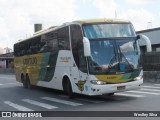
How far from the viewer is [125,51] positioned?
14.5 m

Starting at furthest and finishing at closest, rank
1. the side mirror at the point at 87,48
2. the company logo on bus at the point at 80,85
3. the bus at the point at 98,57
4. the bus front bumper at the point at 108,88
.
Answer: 1. the company logo on bus at the point at 80,85
2. the bus at the point at 98,57
3. the bus front bumper at the point at 108,88
4. the side mirror at the point at 87,48

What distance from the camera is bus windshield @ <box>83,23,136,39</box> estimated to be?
568 inches

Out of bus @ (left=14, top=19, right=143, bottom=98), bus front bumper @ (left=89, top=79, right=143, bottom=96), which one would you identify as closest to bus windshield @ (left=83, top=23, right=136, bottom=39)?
bus @ (left=14, top=19, right=143, bottom=98)

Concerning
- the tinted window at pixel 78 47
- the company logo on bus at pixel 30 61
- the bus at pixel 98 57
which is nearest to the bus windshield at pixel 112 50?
the bus at pixel 98 57

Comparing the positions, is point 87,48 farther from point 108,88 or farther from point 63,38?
point 63,38

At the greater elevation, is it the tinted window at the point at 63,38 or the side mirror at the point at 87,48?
the tinted window at the point at 63,38

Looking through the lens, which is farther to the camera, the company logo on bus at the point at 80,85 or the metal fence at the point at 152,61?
the metal fence at the point at 152,61

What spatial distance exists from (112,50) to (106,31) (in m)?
0.87

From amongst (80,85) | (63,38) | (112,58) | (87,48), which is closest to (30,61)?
(63,38)

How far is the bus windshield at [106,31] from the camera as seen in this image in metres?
14.4

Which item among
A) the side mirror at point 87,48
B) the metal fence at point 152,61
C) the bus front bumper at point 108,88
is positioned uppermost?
the side mirror at point 87,48

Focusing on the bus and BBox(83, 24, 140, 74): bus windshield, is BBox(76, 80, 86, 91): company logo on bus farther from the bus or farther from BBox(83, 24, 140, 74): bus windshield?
BBox(83, 24, 140, 74): bus windshield

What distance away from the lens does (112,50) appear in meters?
14.2

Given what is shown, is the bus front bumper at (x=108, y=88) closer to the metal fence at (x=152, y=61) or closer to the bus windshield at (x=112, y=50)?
the bus windshield at (x=112, y=50)
